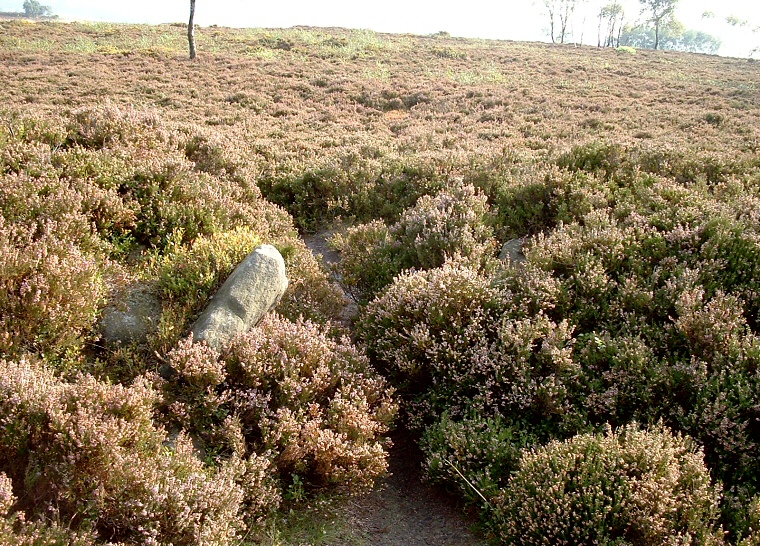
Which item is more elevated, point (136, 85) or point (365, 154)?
point (136, 85)

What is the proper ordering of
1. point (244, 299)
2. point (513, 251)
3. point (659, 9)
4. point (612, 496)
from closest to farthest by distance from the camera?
point (612, 496) → point (244, 299) → point (513, 251) → point (659, 9)

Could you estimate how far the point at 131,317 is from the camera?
576 cm

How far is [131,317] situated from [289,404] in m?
2.11

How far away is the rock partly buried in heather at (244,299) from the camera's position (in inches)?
219

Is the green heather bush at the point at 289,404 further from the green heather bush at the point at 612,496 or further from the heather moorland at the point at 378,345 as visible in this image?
the green heather bush at the point at 612,496

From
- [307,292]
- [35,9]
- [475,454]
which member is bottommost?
[475,454]

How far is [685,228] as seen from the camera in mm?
7250

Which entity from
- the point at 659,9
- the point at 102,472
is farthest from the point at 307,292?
the point at 659,9

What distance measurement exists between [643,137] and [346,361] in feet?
42.5

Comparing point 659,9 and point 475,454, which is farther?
point 659,9

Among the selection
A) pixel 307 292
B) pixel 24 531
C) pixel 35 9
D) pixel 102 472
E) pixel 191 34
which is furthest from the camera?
pixel 35 9

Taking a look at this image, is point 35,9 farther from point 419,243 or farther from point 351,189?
point 419,243

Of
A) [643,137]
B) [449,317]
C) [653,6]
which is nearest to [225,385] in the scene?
[449,317]

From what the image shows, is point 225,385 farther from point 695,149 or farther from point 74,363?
point 695,149
